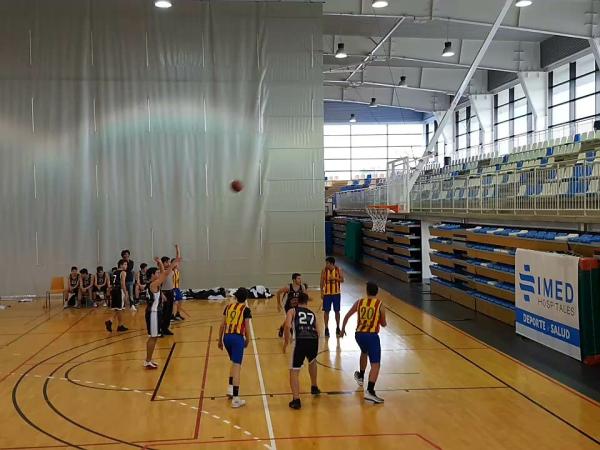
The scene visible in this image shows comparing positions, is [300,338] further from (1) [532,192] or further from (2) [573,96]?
(2) [573,96]

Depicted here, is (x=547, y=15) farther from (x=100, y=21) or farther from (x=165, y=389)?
(x=165, y=389)

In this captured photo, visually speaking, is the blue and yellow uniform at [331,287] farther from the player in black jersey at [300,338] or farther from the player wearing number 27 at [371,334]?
the player in black jersey at [300,338]

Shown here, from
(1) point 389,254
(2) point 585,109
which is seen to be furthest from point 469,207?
(2) point 585,109

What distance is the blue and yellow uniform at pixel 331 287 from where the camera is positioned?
1228 cm

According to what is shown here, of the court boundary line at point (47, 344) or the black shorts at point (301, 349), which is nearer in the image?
the black shorts at point (301, 349)

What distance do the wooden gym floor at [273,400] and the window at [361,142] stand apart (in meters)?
35.2

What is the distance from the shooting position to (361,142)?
4791cm

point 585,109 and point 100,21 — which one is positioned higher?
point 100,21

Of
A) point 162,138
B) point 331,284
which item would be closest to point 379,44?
point 162,138

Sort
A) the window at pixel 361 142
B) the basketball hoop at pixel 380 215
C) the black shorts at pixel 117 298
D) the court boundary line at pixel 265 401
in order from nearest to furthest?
the court boundary line at pixel 265 401
the black shorts at pixel 117 298
the basketball hoop at pixel 380 215
the window at pixel 361 142

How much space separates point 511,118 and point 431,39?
8.48 meters

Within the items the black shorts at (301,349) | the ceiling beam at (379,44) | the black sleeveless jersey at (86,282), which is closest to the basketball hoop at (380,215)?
the ceiling beam at (379,44)

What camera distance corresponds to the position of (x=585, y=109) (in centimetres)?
2684

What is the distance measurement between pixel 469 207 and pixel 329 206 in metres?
23.0
